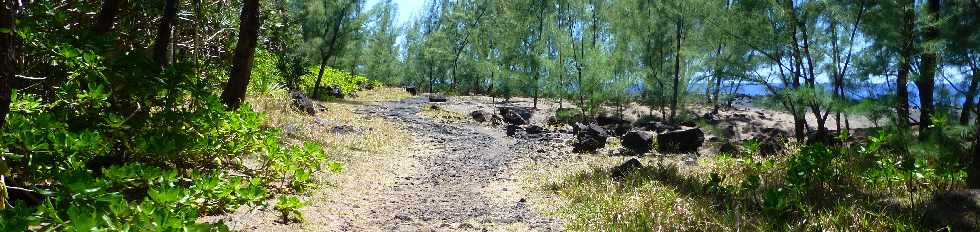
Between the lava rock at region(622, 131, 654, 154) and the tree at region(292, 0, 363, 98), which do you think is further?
the tree at region(292, 0, 363, 98)

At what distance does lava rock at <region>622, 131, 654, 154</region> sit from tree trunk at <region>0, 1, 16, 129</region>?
421 inches

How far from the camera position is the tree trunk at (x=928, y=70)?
7.80m

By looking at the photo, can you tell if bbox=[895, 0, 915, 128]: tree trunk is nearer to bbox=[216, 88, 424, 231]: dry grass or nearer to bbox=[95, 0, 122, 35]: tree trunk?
bbox=[216, 88, 424, 231]: dry grass

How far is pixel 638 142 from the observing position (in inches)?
481

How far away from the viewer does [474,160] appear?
33.8 feet

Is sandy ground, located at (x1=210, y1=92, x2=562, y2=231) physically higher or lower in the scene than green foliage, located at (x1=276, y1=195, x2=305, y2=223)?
lower

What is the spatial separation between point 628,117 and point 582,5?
15.7 ft

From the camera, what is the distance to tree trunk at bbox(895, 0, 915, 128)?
834cm

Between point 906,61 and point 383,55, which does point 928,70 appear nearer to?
point 906,61

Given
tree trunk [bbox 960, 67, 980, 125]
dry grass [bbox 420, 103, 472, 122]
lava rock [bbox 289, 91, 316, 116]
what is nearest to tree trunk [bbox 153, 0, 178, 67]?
lava rock [bbox 289, 91, 316, 116]

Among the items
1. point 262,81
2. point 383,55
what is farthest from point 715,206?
point 383,55

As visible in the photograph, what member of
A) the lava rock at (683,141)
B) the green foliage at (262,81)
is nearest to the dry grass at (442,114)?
the green foliage at (262,81)

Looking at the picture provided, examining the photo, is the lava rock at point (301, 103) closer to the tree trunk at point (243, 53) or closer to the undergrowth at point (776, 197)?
the tree trunk at point (243, 53)

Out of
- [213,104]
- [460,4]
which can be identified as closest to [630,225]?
[213,104]
